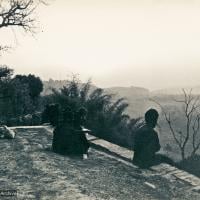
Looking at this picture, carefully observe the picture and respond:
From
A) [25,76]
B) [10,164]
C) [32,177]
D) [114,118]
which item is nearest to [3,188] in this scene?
[32,177]

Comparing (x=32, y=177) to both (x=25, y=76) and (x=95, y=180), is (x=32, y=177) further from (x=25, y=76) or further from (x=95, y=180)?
(x=25, y=76)

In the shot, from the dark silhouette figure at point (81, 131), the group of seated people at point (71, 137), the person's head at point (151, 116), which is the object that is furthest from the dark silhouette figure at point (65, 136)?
the person's head at point (151, 116)

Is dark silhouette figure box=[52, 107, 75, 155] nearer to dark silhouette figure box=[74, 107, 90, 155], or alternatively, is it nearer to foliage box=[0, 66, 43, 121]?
dark silhouette figure box=[74, 107, 90, 155]

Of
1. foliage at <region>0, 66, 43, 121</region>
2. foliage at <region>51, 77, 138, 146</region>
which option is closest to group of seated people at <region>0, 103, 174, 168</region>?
foliage at <region>51, 77, 138, 146</region>

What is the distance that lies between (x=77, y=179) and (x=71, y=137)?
2.13 m

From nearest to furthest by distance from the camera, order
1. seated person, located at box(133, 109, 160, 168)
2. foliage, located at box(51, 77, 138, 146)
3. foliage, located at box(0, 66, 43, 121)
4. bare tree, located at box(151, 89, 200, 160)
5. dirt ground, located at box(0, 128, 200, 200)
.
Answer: dirt ground, located at box(0, 128, 200, 200)
seated person, located at box(133, 109, 160, 168)
foliage, located at box(51, 77, 138, 146)
foliage, located at box(0, 66, 43, 121)
bare tree, located at box(151, 89, 200, 160)

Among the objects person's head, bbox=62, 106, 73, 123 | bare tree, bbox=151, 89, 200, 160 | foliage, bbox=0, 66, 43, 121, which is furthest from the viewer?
bare tree, bbox=151, 89, 200, 160

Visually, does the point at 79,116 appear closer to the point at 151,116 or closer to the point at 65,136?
the point at 65,136

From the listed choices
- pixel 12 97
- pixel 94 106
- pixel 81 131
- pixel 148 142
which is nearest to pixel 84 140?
pixel 81 131

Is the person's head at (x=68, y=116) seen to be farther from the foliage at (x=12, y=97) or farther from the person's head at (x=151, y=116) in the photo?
the foliage at (x=12, y=97)

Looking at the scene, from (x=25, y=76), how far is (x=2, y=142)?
45.6ft

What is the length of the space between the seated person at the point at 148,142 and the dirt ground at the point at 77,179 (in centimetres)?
29

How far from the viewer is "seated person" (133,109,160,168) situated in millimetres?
7676

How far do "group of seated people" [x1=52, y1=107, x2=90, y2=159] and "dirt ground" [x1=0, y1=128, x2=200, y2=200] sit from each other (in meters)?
0.24
